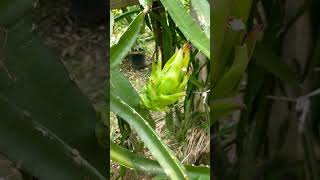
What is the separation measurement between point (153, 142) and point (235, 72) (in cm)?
20

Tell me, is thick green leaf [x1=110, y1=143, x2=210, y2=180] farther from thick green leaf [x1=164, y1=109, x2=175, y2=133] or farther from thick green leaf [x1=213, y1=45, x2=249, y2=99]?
thick green leaf [x1=164, y1=109, x2=175, y2=133]

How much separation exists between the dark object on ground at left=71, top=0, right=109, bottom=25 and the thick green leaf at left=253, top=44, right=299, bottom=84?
111 millimetres

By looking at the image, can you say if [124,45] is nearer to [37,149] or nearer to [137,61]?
[37,149]

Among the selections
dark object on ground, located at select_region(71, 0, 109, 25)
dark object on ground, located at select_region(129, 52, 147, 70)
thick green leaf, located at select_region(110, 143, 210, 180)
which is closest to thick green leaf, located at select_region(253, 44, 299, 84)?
dark object on ground, located at select_region(71, 0, 109, 25)

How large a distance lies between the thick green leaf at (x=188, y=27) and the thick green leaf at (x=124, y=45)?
54 millimetres

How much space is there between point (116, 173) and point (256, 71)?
89cm

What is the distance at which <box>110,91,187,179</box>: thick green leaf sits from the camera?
0.50m

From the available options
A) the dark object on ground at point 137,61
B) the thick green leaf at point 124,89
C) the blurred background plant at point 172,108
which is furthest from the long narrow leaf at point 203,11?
the dark object on ground at point 137,61

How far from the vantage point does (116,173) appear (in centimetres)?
119

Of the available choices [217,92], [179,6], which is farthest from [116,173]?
[217,92]

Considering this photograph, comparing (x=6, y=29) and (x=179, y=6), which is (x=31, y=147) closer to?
(x=6, y=29)

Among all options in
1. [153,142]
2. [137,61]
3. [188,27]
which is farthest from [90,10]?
[137,61]

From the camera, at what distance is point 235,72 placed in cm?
35

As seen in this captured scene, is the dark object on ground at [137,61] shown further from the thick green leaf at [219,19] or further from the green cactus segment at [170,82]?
the thick green leaf at [219,19]
